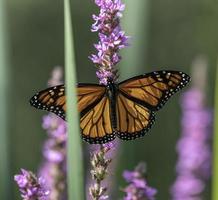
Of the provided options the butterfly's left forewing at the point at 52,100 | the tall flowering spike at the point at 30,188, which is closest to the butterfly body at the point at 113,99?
the butterfly's left forewing at the point at 52,100

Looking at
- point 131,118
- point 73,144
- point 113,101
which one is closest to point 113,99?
point 113,101

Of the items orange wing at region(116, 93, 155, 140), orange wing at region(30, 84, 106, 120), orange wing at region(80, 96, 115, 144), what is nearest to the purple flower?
orange wing at region(116, 93, 155, 140)

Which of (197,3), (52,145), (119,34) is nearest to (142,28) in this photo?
(52,145)

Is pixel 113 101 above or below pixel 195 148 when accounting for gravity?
above

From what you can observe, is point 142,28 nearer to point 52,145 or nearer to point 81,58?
point 52,145

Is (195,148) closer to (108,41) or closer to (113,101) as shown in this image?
(113,101)
